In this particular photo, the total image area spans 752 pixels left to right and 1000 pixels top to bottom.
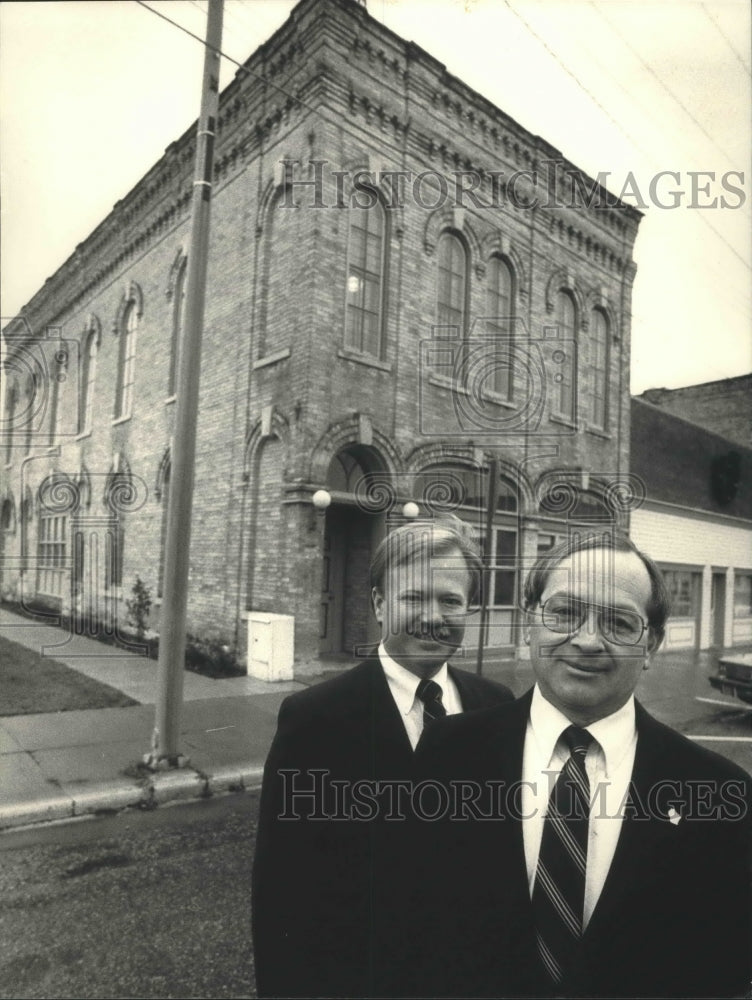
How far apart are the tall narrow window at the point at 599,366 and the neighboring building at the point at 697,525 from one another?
295 mm

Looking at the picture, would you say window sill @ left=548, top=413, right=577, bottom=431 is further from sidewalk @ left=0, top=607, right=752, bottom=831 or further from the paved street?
the paved street

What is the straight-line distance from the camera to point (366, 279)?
3.21 metres

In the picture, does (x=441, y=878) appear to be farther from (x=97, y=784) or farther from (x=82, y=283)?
(x=97, y=784)

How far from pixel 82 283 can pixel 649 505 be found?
296cm

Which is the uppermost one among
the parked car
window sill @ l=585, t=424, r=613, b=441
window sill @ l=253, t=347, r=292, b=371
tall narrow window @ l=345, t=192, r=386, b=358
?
tall narrow window @ l=345, t=192, r=386, b=358

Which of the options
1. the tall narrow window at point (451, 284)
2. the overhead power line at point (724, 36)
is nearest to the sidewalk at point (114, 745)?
the tall narrow window at point (451, 284)

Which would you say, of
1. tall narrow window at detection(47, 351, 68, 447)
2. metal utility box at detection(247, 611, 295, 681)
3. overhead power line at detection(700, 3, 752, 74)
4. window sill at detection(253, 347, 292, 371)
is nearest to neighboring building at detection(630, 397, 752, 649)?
overhead power line at detection(700, 3, 752, 74)

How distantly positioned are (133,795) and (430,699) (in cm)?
358

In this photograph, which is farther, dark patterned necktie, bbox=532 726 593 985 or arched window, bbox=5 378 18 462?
arched window, bbox=5 378 18 462

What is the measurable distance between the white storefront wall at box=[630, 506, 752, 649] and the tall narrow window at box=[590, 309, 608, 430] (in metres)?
0.92

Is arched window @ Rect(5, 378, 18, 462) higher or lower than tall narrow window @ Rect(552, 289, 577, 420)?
lower

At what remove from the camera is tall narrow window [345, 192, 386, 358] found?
3.28 metres

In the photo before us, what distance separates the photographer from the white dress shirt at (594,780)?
109cm

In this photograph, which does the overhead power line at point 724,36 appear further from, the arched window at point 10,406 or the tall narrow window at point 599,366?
the arched window at point 10,406
